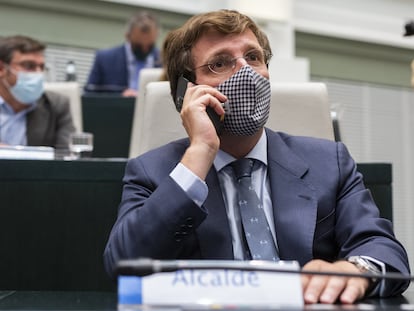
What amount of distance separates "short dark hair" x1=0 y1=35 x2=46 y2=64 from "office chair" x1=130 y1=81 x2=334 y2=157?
1.91 m

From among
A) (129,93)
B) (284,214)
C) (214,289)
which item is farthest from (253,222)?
(129,93)

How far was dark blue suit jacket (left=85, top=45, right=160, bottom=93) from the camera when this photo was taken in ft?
18.3

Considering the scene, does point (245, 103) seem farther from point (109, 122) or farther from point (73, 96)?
point (109, 122)

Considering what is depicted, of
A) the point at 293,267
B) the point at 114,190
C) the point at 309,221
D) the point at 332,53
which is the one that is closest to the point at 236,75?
the point at 309,221

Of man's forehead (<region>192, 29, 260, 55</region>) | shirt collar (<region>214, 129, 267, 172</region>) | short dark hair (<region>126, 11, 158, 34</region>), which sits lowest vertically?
shirt collar (<region>214, 129, 267, 172</region>)

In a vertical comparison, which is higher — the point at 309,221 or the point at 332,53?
the point at 332,53

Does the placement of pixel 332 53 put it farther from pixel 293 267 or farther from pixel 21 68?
pixel 293 267

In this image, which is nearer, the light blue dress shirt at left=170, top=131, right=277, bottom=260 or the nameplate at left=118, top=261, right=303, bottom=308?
the nameplate at left=118, top=261, right=303, bottom=308

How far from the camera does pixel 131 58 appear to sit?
18.2ft

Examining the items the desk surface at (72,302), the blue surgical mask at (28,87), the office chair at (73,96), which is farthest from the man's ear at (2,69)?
the desk surface at (72,302)

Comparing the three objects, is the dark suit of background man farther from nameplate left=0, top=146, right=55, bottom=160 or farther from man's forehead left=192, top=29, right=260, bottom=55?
man's forehead left=192, top=29, right=260, bottom=55

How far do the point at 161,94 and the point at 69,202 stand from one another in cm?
47

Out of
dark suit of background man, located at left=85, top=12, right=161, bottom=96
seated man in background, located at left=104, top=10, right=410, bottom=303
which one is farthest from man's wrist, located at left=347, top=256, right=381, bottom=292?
dark suit of background man, located at left=85, top=12, right=161, bottom=96

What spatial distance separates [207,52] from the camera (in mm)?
2002
